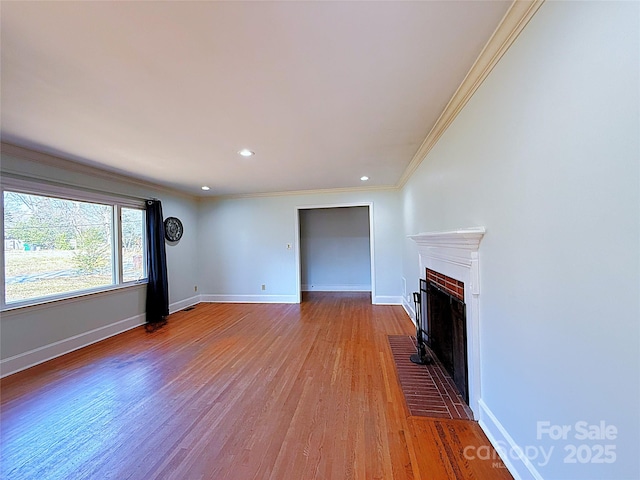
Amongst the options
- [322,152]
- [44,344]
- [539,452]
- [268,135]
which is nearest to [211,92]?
[268,135]

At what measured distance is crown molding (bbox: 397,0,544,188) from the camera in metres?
1.20

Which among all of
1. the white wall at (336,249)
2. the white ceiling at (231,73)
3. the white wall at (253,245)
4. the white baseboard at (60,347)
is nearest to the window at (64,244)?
the white baseboard at (60,347)

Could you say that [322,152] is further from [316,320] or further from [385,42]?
[316,320]

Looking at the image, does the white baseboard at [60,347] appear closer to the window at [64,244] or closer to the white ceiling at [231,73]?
the window at [64,244]

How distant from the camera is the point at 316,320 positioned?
447 cm

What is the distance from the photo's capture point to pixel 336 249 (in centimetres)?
717

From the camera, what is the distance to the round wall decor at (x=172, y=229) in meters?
5.06

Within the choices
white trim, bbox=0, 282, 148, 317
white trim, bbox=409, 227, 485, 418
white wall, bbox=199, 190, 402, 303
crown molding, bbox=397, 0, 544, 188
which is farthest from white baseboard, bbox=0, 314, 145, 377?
crown molding, bbox=397, 0, 544, 188

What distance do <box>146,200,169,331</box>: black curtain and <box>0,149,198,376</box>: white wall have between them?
0.13 meters

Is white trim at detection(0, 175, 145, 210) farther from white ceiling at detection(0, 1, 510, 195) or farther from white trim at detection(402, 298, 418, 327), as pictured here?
white trim at detection(402, 298, 418, 327)

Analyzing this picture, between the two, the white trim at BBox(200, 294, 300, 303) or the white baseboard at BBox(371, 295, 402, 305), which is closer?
the white baseboard at BBox(371, 295, 402, 305)

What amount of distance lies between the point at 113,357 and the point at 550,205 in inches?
170

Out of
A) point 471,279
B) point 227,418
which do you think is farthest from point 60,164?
point 471,279

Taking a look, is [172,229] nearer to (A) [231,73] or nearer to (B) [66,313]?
(B) [66,313]
